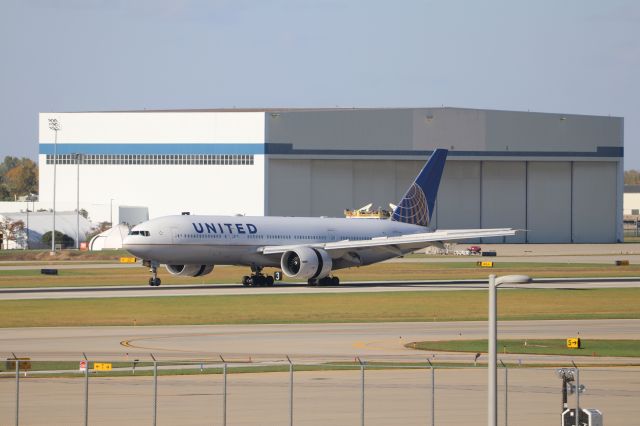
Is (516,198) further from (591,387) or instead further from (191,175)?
(591,387)

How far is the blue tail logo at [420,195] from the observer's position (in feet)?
292

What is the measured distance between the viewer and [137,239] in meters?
71.4

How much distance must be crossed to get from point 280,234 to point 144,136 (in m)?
67.4

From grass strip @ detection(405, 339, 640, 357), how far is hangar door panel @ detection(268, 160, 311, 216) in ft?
307

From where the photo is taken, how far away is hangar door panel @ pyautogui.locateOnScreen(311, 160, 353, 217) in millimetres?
141375

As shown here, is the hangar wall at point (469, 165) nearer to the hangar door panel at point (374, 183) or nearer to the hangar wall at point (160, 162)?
the hangar door panel at point (374, 183)

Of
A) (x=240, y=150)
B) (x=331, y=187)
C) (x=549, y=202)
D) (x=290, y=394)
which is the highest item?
(x=240, y=150)

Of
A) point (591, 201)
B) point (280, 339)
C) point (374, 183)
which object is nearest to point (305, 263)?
point (280, 339)

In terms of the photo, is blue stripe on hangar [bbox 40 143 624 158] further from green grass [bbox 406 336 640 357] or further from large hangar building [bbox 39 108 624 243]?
green grass [bbox 406 336 640 357]

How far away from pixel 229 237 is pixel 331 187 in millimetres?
68439

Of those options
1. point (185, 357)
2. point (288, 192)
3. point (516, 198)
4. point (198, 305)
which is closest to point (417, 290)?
point (198, 305)

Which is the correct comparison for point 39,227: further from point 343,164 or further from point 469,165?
point 469,165

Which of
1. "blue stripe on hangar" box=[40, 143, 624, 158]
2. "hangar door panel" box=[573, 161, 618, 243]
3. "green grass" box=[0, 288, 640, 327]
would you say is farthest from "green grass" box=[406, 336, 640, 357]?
"hangar door panel" box=[573, 161, 618, 243]

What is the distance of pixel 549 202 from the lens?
149 metres
